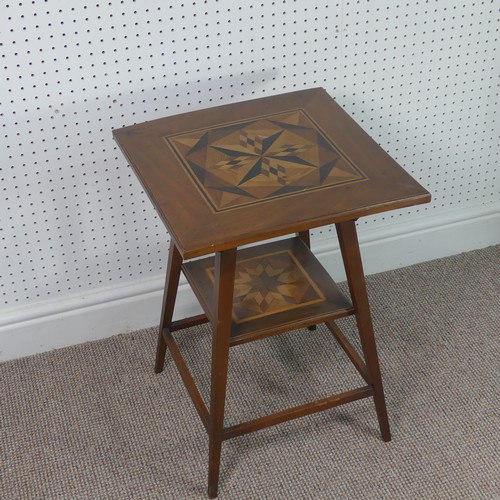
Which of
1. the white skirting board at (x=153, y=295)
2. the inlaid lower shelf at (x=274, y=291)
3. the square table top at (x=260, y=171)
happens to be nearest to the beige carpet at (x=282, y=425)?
the white skirting board at (x=153, y=295)

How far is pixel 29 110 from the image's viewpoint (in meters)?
1.97

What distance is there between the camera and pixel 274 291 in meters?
1.93

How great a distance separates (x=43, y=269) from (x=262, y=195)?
823 millimetres

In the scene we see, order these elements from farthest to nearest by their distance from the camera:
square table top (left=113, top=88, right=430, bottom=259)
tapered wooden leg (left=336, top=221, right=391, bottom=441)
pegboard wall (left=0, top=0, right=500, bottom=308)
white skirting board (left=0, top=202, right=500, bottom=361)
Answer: white skirting board (left=0, top=202, right=500, bottom=361) < pegboard wall (left=0, top=0, right=500, bottom=308) < tapered wooden leg (left=336, top=221, right=391, bottom=441) < square table top (left=113, top=88, right=430, bottom=259)

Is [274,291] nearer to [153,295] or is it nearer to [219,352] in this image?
[219,352]

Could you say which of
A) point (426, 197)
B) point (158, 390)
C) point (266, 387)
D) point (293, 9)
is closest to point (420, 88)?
point (293, 9)

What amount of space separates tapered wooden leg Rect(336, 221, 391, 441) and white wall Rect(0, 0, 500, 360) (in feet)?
1.91

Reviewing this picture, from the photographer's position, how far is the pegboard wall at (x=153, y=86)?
76.5 inches

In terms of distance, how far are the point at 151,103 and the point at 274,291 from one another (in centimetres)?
56

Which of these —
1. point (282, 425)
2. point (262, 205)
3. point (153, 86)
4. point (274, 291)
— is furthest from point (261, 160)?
point (282, 425)

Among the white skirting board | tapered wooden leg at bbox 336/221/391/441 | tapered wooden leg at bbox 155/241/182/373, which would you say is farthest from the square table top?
the white skirting board

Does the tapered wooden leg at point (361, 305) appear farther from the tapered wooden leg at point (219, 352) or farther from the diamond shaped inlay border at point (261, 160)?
the tapered wooden leg at point (219, 352)

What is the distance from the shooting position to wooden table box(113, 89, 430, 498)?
5.25 ft

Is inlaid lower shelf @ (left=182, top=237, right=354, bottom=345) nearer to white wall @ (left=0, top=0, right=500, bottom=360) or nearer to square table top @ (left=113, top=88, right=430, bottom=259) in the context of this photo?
square table top @ (left=113, top=88, right=430, bottom=259)
